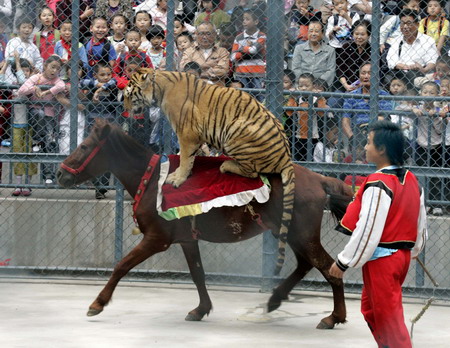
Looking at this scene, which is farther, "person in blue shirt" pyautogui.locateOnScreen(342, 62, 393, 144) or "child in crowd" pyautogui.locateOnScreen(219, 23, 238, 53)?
"child in crowd" pyautogui.locateOnScreen(219, 23, 238, 53)

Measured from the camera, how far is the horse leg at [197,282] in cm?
850

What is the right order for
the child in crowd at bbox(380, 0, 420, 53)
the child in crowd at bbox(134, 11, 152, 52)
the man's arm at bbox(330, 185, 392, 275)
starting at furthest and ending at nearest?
the child in crowd at bbox(134, 11, 152, 52) → the child in crowd at bbox(380, 0, 420, 53) → the man's arm at bbox(330, 185, 392, 275)

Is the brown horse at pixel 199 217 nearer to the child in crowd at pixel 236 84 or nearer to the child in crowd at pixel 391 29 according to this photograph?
the child in crowd at pixel 236 84

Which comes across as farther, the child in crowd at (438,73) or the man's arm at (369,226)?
the child in crowd at (438,73)

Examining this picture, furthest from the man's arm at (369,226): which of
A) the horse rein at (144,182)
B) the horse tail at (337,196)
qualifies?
the horse rein at (144,182)

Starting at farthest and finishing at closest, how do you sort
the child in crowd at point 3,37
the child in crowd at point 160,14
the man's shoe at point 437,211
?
the child in crowd at point 160,14 < the child in crowd at point 3,37 < the man's shoe at point 437,211

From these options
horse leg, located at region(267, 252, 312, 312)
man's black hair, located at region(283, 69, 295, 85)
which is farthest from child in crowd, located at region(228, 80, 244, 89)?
horse leg, located at region(267, 252, 312, 312)

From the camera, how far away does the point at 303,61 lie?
1020cm

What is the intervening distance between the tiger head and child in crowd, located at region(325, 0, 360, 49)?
290 centimetres

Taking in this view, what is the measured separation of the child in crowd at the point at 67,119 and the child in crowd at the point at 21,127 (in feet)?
1.18

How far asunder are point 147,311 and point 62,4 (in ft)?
11.9

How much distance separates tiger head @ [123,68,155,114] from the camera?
324 inches

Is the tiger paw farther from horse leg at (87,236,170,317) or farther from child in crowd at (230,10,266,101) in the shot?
child in crowd at (230,10,266,101)

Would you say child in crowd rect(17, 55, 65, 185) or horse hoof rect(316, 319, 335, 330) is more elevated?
child in crowd rect(17, 55, 65, 185)
